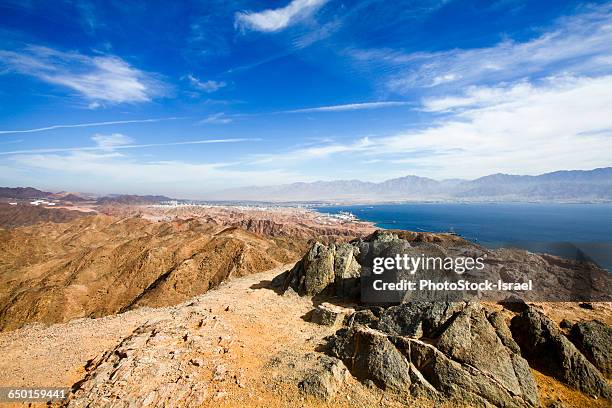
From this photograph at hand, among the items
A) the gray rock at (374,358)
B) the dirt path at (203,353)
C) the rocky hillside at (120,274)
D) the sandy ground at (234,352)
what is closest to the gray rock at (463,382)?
the gray rock at (374,358)

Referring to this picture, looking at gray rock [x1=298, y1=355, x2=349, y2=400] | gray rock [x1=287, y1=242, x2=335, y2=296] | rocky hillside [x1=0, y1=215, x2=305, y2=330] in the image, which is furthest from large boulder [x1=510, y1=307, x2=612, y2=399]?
rocky hillside [x1=0, y1=215, x2=305, y2=330]

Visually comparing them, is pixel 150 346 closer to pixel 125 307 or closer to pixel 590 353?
pixel 590 353

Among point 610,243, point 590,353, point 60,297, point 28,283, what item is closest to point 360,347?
point 590,353

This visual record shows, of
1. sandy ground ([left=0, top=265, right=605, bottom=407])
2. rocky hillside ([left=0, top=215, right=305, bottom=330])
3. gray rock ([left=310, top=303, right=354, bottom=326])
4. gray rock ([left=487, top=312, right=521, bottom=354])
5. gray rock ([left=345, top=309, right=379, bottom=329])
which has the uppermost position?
gray rock ([left=487, top=312, right=521, bottom=354])

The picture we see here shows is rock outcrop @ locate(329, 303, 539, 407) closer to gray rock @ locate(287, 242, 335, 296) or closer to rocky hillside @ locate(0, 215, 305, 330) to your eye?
gray rock @ locate(287, 242, 335, 296)

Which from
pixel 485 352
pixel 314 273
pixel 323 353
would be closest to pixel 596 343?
pixel 485 352

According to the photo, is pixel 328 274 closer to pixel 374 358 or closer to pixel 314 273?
pixel 314 273

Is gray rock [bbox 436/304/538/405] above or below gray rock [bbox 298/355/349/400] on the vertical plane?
above
